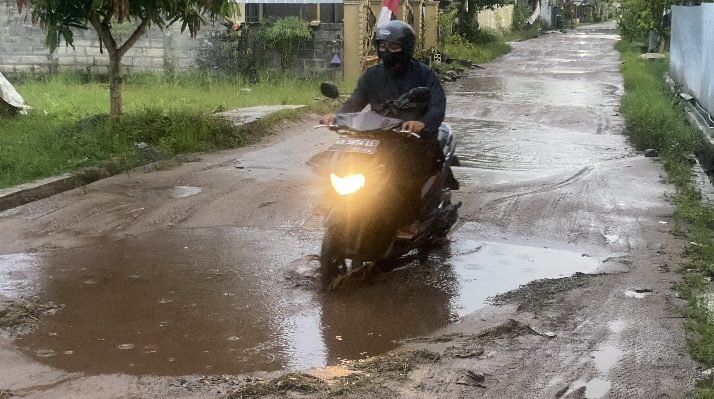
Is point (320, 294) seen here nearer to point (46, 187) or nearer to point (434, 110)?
point (434, 110)

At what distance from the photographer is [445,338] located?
5062 millimetres

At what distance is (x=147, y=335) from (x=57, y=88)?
13334 millimetres

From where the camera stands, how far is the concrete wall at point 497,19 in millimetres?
45562

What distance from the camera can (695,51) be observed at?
14.9m

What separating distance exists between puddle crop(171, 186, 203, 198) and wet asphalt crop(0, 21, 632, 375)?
0.07ft

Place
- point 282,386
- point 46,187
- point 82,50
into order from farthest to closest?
point 82,50 → point 46,187 → point 282,386

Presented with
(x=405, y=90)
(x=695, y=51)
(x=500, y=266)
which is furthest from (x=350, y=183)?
(x=695, y=51)

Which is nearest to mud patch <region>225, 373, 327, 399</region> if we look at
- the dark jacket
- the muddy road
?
the muddy road

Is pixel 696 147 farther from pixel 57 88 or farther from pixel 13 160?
pixel 57 88

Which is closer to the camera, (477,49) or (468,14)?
(477,49)

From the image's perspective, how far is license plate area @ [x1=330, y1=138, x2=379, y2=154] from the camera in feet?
18.1

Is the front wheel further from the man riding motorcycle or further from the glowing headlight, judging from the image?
the man riding motorcycle

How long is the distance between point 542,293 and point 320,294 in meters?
1.49

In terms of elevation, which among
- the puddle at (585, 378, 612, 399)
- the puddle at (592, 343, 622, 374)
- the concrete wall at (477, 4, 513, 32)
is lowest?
the puddle at (585, 378, 612, 399)
